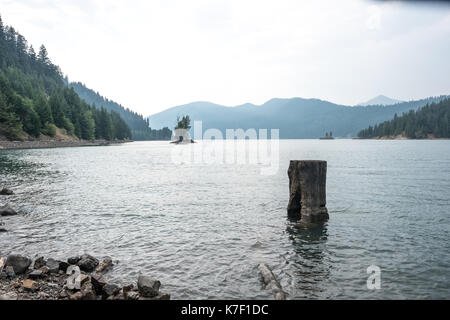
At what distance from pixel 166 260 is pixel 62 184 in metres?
25.7

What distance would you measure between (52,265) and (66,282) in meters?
1.56

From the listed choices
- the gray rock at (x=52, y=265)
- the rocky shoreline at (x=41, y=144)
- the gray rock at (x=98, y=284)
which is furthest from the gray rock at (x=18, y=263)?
the rocky shoreline at (x=41, y=144)


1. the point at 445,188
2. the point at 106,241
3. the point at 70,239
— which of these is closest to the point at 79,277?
the point at 106,241

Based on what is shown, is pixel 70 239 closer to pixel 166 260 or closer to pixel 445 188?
pixel 166 260

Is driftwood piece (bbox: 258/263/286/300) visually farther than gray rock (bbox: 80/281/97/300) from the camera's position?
Yes

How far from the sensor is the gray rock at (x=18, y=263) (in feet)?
33.2


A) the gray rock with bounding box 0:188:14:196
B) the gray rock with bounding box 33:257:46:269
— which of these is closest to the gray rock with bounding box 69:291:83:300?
the gray rock with bounding box 33:257:46:269

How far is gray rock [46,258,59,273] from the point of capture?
1021 cm

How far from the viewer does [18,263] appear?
10242 millimetres

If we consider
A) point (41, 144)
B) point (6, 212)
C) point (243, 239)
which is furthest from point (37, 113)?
point (243, 239)

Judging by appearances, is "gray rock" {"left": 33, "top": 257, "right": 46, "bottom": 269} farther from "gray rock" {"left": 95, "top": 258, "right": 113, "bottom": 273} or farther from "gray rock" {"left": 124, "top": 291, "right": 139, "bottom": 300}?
"gray rock" {"left": 124, "top": 291, "right": 139, "bottom": 300}

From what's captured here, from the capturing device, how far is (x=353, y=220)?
1727 cm

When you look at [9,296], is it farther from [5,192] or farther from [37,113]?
[37,113]
